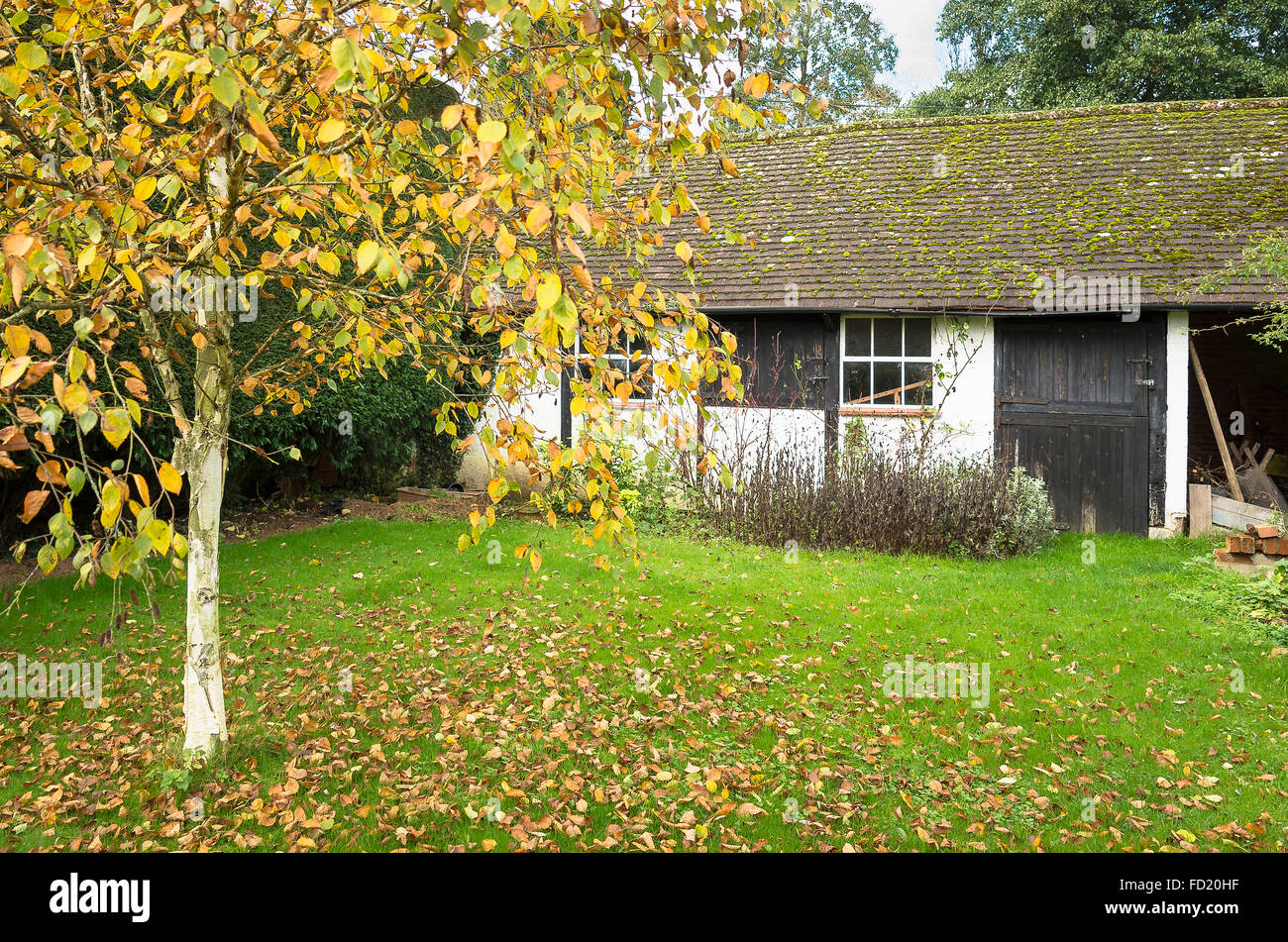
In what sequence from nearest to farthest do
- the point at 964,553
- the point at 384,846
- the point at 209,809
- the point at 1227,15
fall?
the point at 384,846 < the point at 209,809 < the point at 964,553 < the point at 1227,15

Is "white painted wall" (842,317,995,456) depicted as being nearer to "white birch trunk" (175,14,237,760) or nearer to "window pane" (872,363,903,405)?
"window pane" (872,363,903,405)

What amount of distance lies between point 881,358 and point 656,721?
8439 millimetres

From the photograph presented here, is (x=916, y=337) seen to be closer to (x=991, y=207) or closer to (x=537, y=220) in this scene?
(x=991, y=207)

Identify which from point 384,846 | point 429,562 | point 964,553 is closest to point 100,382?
point 429,562

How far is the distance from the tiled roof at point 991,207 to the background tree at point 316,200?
312 inches

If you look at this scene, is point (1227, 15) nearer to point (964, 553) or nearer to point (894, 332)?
point (894, 332)

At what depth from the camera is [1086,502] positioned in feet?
37.3

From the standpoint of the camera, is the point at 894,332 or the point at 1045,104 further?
the point at 1045,104

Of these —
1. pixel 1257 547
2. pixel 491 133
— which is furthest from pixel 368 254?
pixel 1257 547

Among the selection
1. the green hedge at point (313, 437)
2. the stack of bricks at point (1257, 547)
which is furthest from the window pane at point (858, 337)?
the green hedge at point (313, 437)

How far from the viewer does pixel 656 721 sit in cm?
532

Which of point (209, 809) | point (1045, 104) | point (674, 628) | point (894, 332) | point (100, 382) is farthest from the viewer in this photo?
point (1045, 104)

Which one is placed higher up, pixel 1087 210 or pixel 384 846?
pixel 1087 210

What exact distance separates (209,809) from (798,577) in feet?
19.0
